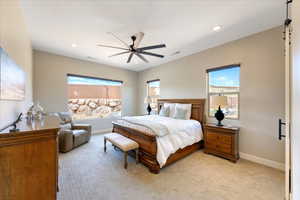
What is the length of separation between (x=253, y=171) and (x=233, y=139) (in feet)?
2.11

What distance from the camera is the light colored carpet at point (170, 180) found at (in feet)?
6.10

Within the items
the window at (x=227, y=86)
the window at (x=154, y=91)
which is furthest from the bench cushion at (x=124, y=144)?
the window at (x=154, y=91)

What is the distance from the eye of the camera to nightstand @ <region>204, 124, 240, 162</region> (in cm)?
287

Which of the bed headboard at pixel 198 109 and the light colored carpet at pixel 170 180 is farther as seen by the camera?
the bed headboard at pixel 198 109

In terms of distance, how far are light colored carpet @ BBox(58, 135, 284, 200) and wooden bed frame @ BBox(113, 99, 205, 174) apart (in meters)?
0.13

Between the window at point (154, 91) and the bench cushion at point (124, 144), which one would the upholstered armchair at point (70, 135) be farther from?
the window at point (154, 91)

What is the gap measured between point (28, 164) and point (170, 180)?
1.95 m

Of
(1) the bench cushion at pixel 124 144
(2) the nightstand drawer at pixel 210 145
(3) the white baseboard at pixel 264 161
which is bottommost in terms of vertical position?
(3) the white baseboard at pixel 264 161

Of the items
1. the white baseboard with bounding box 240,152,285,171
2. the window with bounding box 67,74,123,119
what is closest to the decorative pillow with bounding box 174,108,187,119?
the white baseboard with bounding box 240,152,285,171

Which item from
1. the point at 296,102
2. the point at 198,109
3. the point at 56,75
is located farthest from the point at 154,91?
the point at 296,102

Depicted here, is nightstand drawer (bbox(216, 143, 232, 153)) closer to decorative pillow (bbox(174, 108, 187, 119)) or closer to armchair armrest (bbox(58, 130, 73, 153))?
decorative pillow (bbox(174, 108, 187, 119))

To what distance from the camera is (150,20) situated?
2457mm

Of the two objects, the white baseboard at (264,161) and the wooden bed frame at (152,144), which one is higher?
the wooden bed frame at (152,144)

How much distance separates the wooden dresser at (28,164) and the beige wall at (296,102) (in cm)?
→ 218
